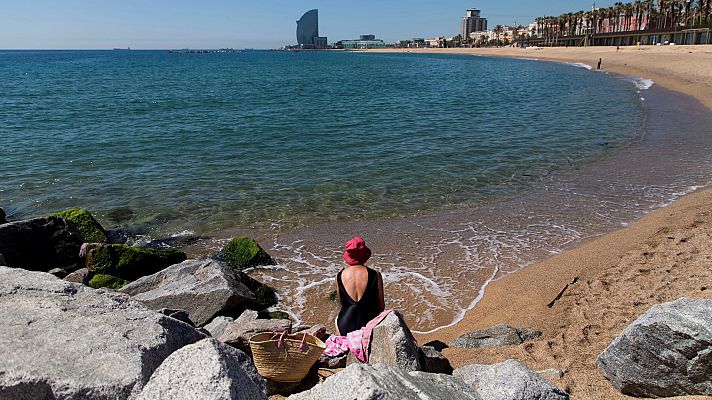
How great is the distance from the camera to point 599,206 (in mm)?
12805

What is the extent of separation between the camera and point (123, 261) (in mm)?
9086

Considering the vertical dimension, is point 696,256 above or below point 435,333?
above

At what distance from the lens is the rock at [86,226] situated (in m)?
10.3

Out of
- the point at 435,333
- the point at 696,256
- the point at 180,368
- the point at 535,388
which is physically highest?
the point at 180,368

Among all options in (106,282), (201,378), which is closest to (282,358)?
(201,378)

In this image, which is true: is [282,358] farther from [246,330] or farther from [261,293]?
[261,293]

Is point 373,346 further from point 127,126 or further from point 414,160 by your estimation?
point 127,126

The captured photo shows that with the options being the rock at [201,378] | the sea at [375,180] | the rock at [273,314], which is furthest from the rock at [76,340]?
the sea at [375,180]

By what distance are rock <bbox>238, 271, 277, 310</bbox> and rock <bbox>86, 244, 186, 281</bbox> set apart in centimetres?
210

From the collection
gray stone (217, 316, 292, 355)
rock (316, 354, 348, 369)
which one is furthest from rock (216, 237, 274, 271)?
rock (316, 354, 348, 369)

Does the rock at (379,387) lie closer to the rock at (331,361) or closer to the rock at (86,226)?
the rock at (331,361)

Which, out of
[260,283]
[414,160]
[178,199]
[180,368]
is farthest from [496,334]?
[414,160]

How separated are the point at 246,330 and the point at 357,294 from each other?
4.37ft

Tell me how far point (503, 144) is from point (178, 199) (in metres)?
13.5
